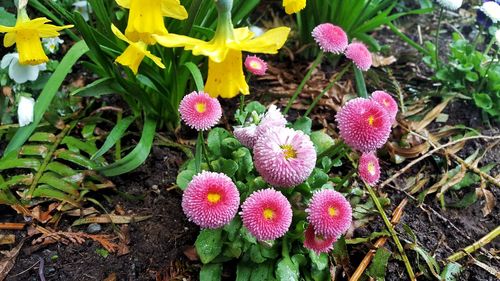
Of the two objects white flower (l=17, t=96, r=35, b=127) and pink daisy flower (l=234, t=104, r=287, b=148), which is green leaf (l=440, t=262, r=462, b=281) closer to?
pink daisy flower (l=234, t=104, r=287, b=148)

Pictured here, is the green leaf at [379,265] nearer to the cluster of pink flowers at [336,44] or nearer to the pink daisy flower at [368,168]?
the pink daisy flower at [368,168]

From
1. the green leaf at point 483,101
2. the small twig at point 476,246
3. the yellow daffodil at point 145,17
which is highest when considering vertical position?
the yellow daffodil at point 145,17

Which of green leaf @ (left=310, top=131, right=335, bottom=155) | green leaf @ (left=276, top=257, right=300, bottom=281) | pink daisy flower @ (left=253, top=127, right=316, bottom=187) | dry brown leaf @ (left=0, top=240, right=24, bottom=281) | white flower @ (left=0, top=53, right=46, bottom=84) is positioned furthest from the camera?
white flower @ (left=0, top=53, right=46, bottom=84)

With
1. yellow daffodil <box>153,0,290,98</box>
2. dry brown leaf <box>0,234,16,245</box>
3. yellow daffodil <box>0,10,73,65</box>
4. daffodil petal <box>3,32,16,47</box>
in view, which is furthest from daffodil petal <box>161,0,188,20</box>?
dry brown leaf <box>0,234,16,245</box>

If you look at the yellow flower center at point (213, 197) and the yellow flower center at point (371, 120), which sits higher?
the yellow flower center at point (371, 120)

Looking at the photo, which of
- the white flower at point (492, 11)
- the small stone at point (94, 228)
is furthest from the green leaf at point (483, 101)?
the small stone at point (94, 228)

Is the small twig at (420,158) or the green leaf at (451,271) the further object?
the small twig at (420,158)

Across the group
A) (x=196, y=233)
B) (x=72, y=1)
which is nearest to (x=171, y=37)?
(x=196, y=233)
